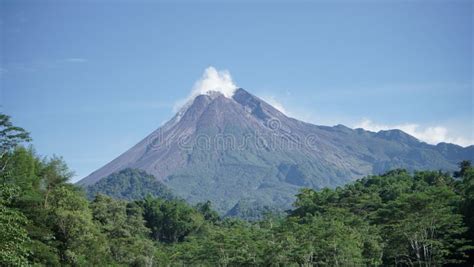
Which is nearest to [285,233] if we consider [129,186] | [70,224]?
[70,224]

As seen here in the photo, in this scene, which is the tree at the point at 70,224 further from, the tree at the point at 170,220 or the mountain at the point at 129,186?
the mountain at the point at 129,186

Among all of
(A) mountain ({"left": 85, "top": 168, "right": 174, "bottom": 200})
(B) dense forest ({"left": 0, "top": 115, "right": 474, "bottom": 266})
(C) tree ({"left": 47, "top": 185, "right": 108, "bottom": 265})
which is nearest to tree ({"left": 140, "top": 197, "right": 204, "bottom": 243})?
(B) dense forest ({"left": 0, "top": 115, "right": 474, "bottom": 266})

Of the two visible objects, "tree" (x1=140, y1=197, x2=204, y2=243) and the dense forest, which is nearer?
the dense forest

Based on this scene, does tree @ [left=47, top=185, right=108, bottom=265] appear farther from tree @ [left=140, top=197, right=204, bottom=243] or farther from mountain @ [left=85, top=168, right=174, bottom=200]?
mountain @ [left=85, top=168, right=174, bottom=200]

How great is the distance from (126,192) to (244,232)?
130 metres

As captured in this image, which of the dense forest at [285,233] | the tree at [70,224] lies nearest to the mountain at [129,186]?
the dense forest at [285,233]

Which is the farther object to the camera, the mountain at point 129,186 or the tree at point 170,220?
the mountain at point 129,186

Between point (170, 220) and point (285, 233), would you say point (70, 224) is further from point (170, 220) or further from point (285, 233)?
point (170, 220)

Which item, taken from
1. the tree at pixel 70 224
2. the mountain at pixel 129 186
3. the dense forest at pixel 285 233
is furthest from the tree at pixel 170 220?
the mountain at pixel 129 186

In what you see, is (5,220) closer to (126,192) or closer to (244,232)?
(244,232)

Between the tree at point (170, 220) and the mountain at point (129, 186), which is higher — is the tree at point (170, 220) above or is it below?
below

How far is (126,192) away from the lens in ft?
532

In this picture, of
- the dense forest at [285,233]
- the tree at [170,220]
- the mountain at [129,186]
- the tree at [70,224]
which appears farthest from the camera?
the mountain at [129,186]

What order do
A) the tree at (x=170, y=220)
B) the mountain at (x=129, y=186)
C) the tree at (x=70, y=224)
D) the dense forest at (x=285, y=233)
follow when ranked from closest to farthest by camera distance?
the dense forest at (x=285, y=233)
the tree at (x=70, y=224)
the tree at (x=170, y=220)
the mountain at (x=129, y=186)
